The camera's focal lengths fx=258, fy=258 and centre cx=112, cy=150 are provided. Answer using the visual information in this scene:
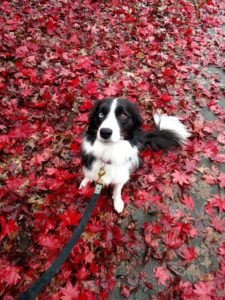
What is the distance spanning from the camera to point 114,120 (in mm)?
2408

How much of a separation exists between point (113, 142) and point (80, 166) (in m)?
1.09

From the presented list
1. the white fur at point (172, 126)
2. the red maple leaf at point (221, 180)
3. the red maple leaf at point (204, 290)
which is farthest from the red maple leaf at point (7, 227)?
the red maple leaf at point (221, 180)

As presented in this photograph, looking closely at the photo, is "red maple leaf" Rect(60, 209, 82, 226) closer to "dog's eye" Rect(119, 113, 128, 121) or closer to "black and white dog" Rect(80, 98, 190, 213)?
"black and white dog" Rect(80, 98, 190, 213)

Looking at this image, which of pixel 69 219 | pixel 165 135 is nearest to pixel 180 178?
pixel 165 135

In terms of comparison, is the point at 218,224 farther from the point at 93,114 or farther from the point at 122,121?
the point at 93,114

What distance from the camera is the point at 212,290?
8.61 feet

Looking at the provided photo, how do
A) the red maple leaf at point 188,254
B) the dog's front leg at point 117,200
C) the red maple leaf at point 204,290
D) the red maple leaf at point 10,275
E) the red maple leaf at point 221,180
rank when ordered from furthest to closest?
the red maple leaf at point 221,180
the dog's front leg at point 117,200
the red maple leaf at point 188,254
the red maple leaf at point 204,290
the red maple leaf at point 10,275

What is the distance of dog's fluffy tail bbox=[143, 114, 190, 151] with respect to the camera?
3.49 m

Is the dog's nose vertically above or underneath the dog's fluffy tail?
above

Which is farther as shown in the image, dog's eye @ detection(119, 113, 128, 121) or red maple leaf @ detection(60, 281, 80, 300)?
dog's eye @ detection(119, 113, 128, 121)

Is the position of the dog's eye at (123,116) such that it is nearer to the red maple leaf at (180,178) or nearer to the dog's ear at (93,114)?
the dog's ear at (93,114)

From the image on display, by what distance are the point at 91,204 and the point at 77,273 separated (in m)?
0.83

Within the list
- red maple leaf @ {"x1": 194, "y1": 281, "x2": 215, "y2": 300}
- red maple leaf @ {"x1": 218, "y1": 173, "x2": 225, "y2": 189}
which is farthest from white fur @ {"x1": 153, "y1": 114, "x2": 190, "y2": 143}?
red maple leaf @ {"x1": 194, "y1": 281, "x2": 215, "y2": 300}

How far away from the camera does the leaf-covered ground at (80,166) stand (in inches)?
102
